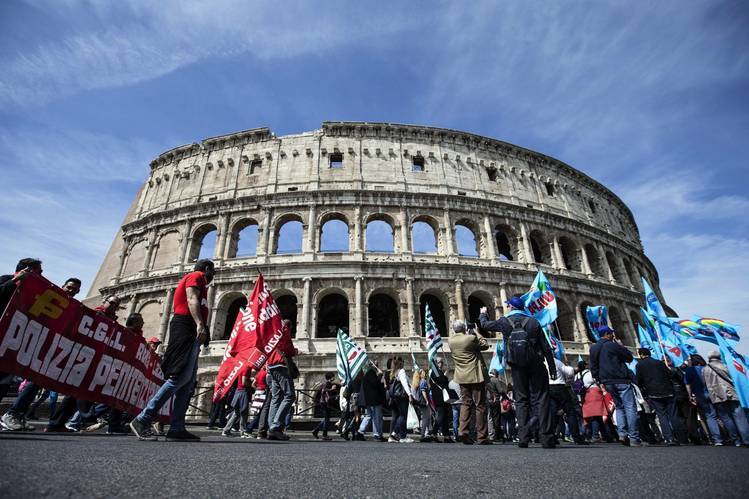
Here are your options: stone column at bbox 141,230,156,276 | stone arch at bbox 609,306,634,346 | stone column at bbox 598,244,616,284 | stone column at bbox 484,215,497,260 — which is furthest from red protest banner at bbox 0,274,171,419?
stone column at bbox 598,244,616,284

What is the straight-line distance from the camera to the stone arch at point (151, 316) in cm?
1845

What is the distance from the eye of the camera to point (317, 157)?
70.5 feet

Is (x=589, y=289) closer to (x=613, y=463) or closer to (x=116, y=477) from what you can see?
(x=613, y=463)

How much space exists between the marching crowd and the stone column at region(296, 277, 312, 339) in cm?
783

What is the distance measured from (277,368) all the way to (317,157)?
1750 cm

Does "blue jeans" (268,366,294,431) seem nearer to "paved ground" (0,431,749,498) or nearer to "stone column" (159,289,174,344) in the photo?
"paved ground" (0,431,749,498)

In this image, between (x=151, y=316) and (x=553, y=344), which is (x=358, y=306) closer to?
(x=553, y=344)

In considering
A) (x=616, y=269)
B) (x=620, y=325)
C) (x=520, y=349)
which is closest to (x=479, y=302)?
(x=620, y=325)

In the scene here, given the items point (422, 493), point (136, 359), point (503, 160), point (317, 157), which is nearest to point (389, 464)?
point (422, 493)

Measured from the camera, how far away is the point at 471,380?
5.59 metres

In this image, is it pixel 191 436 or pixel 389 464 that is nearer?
pixel 389 464

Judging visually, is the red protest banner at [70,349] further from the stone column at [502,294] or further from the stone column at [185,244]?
the stone column at [502,294]

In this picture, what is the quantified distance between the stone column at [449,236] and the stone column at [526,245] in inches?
168

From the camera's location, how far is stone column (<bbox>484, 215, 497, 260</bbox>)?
64.8 ft
